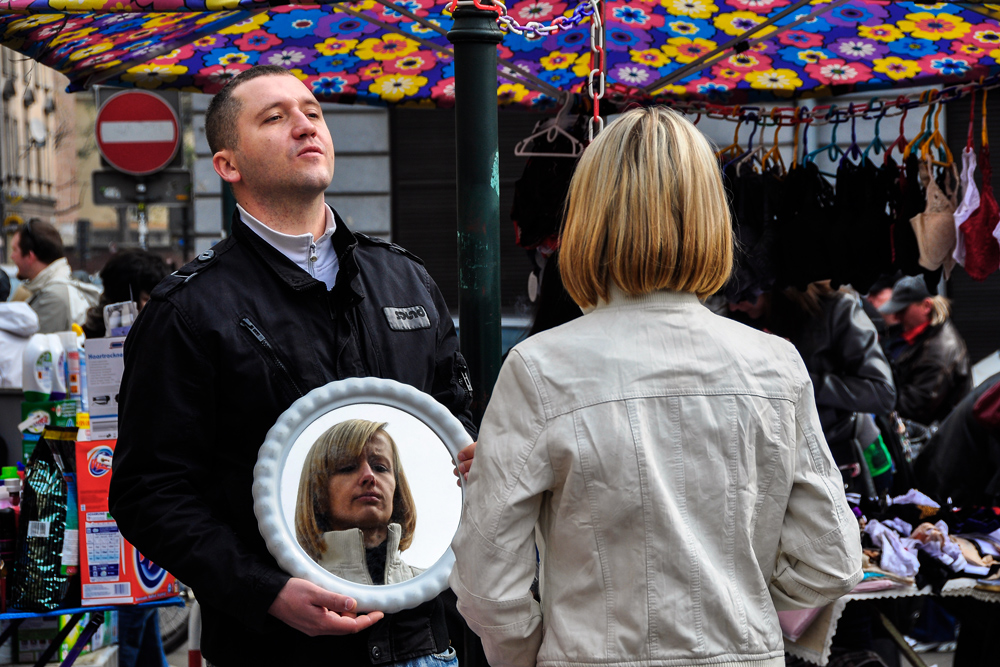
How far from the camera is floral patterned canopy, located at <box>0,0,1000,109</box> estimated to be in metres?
3.60

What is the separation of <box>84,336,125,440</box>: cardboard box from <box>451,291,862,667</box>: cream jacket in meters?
2.09

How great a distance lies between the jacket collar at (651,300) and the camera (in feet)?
5.95

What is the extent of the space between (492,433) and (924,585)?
2720 millimetres

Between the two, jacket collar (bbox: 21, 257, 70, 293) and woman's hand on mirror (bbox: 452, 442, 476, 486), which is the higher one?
woman's hand on mirror (bbox: 452, 442, 476, 486)

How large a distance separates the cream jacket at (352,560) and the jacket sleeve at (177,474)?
11 cm

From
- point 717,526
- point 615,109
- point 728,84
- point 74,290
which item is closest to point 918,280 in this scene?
point 728,84

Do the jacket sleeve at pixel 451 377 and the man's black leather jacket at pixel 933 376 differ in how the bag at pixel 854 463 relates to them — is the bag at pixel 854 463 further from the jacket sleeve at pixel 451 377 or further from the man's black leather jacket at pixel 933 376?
the jacket sleeve at pixel 451 377

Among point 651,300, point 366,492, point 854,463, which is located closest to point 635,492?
point 651,300

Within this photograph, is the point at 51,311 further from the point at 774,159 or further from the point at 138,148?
the point at 774,159

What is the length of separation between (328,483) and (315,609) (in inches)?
10.1

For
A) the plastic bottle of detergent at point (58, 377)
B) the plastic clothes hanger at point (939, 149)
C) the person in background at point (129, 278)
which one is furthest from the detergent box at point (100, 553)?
the plastic clothes hanger at point (939, 149)

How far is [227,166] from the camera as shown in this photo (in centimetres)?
233

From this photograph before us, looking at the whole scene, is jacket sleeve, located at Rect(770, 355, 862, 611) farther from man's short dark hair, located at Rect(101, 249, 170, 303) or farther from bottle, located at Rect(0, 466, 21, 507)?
man's short dark hair, located at Rect(101, 249, 170, 303)

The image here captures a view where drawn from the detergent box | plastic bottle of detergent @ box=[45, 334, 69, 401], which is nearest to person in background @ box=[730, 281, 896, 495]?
the detergent box
